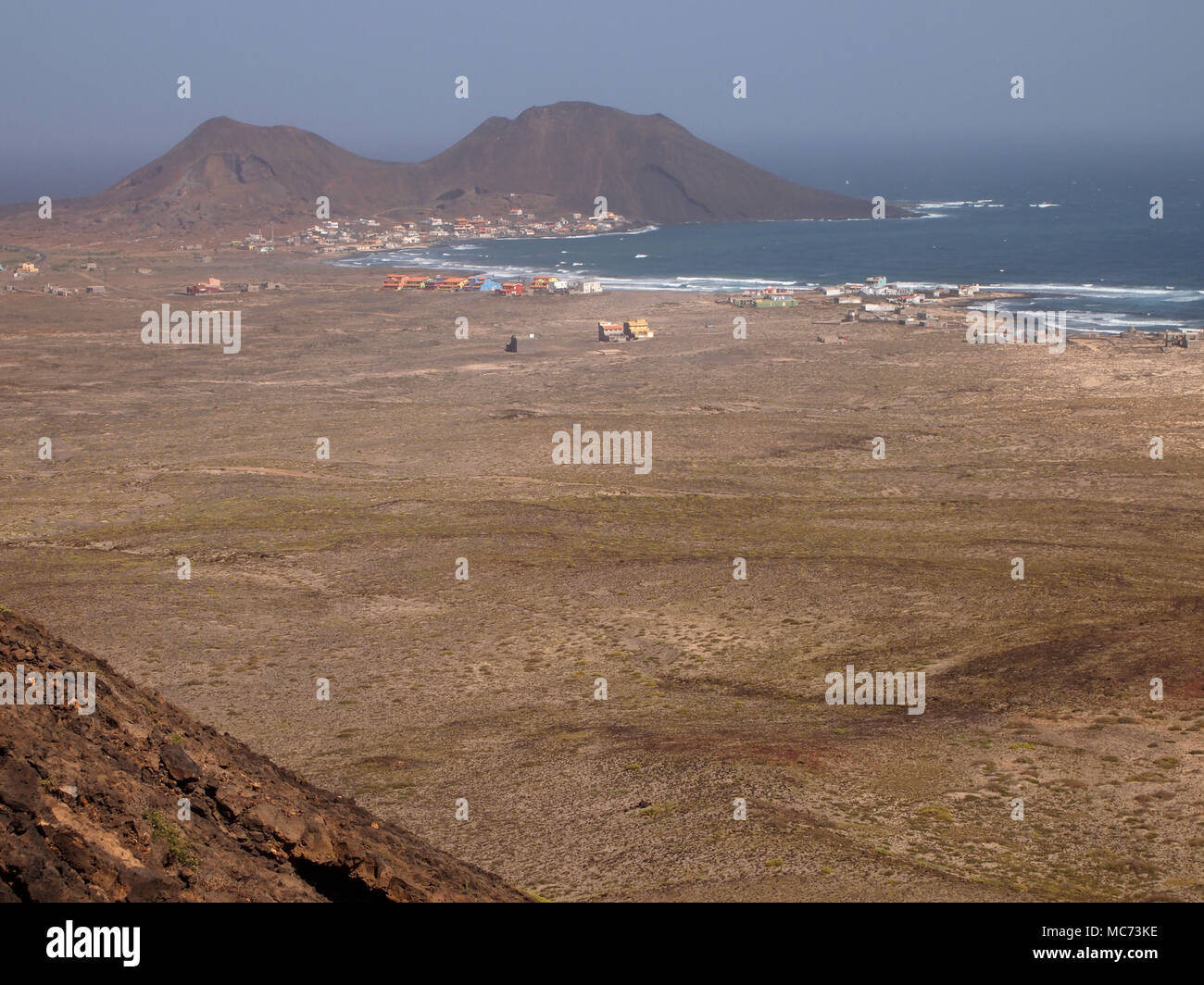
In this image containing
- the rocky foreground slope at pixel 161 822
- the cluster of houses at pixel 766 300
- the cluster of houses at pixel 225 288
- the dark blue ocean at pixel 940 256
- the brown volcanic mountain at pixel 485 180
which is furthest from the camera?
the brown volcanic mountain at pixel 485 180

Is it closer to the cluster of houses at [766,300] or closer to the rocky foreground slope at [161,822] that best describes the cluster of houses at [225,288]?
the cluster of houses at [766,300]

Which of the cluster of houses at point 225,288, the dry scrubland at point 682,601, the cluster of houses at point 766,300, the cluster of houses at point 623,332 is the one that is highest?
the cluster of houses at point 225,288

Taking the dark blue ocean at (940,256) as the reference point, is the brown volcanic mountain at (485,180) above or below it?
above

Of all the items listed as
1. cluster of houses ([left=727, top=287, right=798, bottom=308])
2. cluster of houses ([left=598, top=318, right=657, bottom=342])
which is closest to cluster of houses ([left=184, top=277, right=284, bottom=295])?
cluster of houses ([left=598, top=318, right=657, bottom=342])

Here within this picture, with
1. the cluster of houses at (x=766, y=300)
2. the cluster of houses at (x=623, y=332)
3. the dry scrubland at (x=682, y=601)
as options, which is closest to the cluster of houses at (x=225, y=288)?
the dry scrubland at (x=682, y=601)

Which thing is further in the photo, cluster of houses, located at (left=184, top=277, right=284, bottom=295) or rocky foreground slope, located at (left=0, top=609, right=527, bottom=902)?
cluster of houses, located at (left=184, top=277, right=284, bottom=295)

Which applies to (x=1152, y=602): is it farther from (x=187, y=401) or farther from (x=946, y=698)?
(x=187, y=401)

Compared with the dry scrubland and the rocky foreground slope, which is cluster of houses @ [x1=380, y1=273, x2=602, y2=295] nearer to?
the dry scrubland
